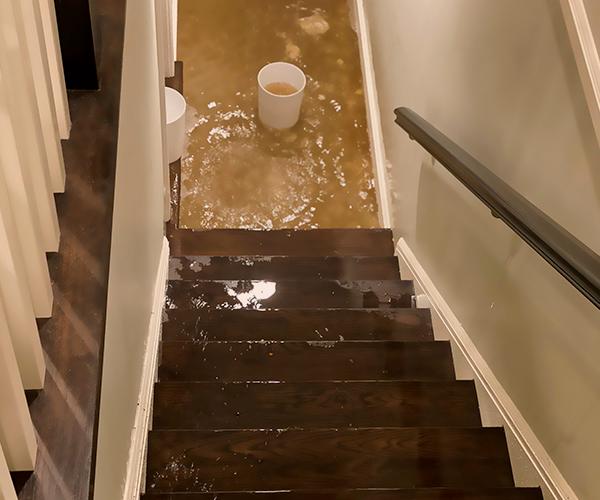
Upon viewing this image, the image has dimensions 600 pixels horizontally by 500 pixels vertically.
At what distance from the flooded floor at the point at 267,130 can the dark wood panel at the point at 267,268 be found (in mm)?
685

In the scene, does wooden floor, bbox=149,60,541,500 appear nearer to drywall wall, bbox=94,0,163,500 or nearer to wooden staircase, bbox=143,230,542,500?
wooden staircase, bbox=143,230,542,500

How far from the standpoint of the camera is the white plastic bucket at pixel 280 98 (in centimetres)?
425

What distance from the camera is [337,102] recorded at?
4617mm

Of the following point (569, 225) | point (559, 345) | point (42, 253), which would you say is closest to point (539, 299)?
point (559, 345)

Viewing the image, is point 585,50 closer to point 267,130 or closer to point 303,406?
point 303,406

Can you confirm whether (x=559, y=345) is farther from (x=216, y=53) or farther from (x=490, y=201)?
(x=216, y=53)

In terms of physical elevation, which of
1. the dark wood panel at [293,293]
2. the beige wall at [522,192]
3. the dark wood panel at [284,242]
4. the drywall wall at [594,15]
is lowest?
the dark wood panel at [284,242]

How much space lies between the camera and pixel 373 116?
14.2 feet

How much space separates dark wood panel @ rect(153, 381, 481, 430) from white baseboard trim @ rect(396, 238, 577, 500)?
12 cm

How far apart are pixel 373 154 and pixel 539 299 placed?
2295mm

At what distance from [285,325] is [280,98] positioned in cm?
172

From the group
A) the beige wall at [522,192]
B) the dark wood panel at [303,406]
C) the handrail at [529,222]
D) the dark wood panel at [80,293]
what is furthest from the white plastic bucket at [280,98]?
the dark wood panel at [80,293]

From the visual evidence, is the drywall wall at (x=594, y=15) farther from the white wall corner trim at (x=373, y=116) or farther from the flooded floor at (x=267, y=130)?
the flooded floor at (x=267, y=130)

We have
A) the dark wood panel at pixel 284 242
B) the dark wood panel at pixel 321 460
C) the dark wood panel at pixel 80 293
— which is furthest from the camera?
the dark wood panel at pixel 284 242
